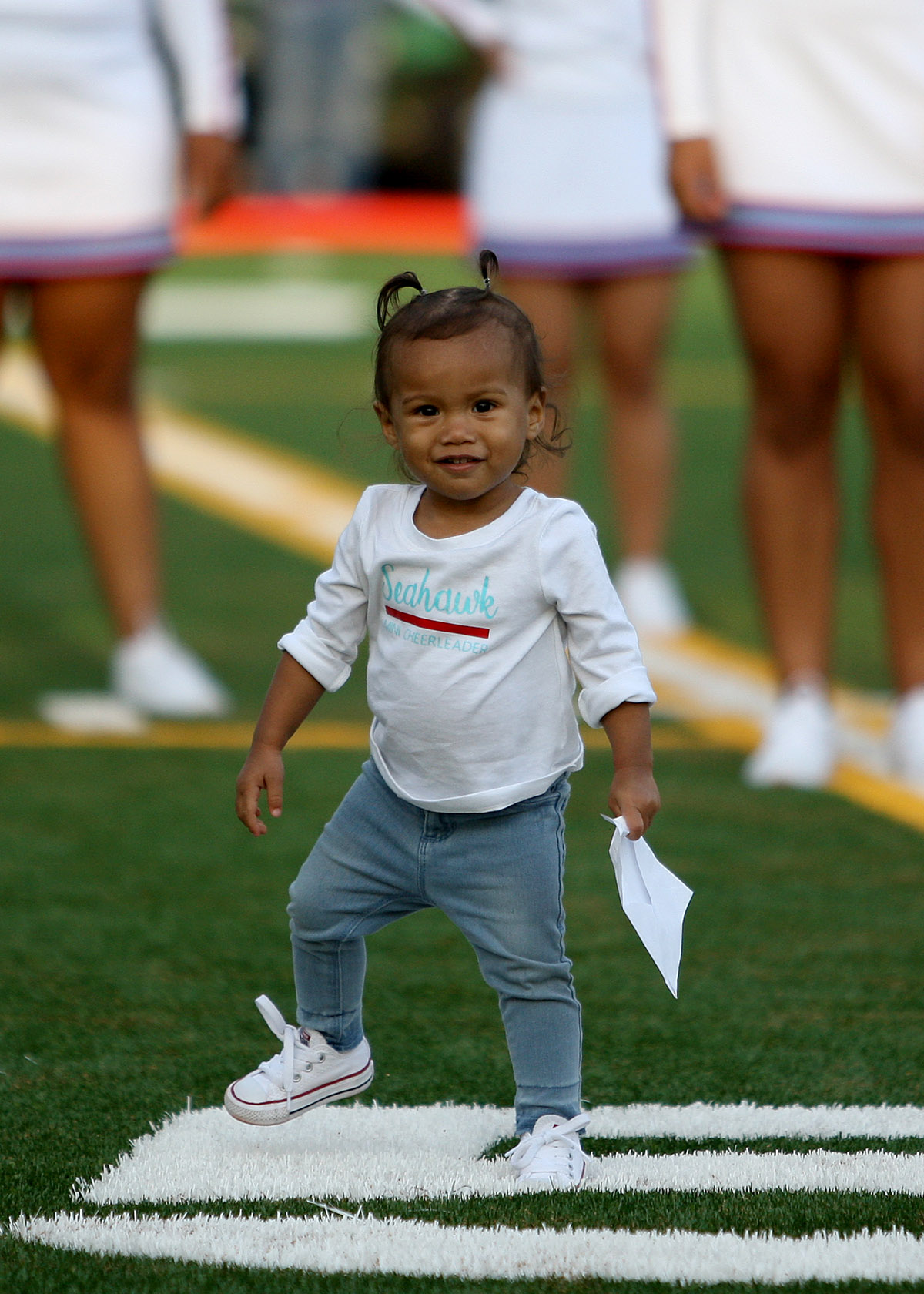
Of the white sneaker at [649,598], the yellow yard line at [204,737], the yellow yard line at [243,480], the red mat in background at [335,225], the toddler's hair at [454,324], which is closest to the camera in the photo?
the toddler's hair at [454,324]

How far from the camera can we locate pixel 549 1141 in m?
2.26

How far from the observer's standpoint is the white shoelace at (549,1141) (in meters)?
2.25

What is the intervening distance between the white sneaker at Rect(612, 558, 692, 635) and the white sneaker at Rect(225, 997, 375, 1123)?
9.37 feet

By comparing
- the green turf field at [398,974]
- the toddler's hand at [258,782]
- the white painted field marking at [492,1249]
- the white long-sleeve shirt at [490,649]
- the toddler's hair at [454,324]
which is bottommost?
the green turf field at [398,974]

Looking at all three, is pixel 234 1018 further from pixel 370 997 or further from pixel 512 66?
pixel 512 66

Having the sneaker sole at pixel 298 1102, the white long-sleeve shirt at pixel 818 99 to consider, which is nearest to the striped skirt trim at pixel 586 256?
the white long-sleeve shirt at pixel 818 99

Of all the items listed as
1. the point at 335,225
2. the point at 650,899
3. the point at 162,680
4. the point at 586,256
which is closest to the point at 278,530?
the point at 586,256

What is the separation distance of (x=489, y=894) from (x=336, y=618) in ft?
1.13

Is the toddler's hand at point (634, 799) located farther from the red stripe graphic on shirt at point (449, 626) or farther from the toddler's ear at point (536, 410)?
the toddler's ear at point (536, 410)

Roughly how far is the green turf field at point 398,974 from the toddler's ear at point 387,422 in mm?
85

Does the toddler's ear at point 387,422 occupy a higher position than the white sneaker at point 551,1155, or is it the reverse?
the toddler's ear at point 387,422

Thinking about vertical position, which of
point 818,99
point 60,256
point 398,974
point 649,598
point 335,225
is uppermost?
point 818,99

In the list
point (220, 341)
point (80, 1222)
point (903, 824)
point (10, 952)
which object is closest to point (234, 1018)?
point (10, 952)

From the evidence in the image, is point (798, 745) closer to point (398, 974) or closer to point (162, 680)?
point (398, 974)
